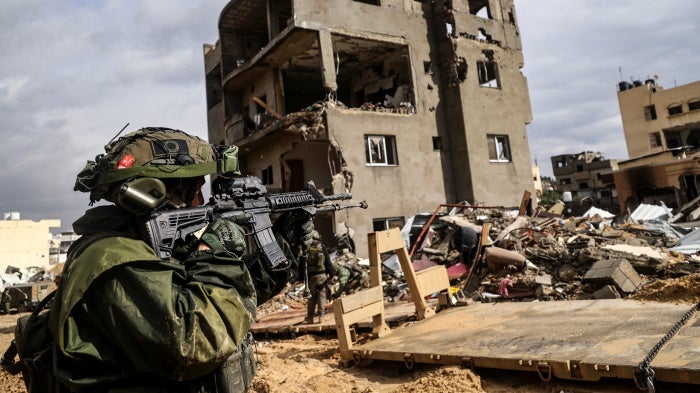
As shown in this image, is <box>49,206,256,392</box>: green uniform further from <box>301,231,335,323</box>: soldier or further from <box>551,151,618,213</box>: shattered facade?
<box>551,151,618,213</box>: shattered facade

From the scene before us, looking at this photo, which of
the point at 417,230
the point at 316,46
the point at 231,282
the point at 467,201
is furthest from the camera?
the point at 467,201

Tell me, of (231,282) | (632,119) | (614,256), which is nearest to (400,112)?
(614,256)

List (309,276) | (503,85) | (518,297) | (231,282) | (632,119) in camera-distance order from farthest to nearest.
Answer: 1. (632,119)
2. (503,85)
3. (309,276)
4. (518,297)
5. (231,282)

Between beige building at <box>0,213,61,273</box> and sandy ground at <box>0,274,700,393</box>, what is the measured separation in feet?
120

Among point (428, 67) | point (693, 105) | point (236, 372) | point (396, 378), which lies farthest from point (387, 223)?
point (693, 105)

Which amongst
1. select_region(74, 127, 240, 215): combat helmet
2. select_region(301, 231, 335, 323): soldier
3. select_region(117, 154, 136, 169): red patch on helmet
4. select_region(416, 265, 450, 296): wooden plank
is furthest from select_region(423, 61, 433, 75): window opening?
select_region(117, 154, 136, 169): red patch on helmet

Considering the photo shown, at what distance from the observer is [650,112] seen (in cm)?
3991

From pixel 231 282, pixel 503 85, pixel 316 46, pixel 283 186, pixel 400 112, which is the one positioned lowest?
pixel 231 282

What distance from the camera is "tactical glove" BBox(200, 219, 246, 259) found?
188 centimetres

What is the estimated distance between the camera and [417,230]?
13.3 m

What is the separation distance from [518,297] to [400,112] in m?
9.90

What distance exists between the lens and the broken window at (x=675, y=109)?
125ft

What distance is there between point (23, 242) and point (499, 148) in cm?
3697

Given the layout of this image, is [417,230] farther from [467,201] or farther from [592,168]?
[592,168]
